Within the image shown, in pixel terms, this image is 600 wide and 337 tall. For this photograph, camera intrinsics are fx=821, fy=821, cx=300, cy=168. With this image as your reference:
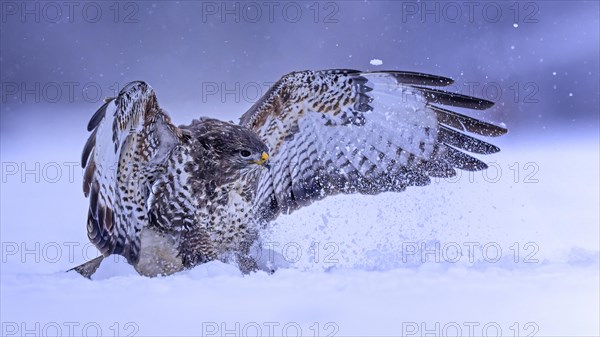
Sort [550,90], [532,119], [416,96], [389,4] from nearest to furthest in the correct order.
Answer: [416,96]
[532,119]
[550,90]
[389,4]

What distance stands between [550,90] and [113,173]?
8.94 meters

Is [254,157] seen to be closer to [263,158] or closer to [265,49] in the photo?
[263,158]

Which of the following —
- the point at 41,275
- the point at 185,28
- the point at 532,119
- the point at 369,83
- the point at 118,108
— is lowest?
the point at 41,275

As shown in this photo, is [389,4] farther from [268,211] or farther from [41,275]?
[41,275]

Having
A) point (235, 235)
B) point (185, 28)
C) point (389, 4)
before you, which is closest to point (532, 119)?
point (389, 4)

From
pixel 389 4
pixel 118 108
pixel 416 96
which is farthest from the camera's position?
pixel 389 4

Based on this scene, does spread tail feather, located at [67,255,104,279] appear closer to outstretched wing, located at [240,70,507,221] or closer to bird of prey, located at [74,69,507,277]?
bird of prey, located at [74,69,507,277]

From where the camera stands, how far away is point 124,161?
418cm

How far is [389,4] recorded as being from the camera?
543 inches

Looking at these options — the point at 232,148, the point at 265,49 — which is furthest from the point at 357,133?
the point at 265,49

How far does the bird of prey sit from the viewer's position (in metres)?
4.15

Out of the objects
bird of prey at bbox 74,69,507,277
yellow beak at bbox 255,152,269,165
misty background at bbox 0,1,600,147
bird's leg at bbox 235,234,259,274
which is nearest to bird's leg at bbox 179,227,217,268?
bird of prey at bbox 74,69,507,277

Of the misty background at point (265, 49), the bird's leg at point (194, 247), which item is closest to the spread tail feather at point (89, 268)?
the bird's leg at point (194, 247)

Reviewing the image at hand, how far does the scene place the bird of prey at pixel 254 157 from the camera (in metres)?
4.15
